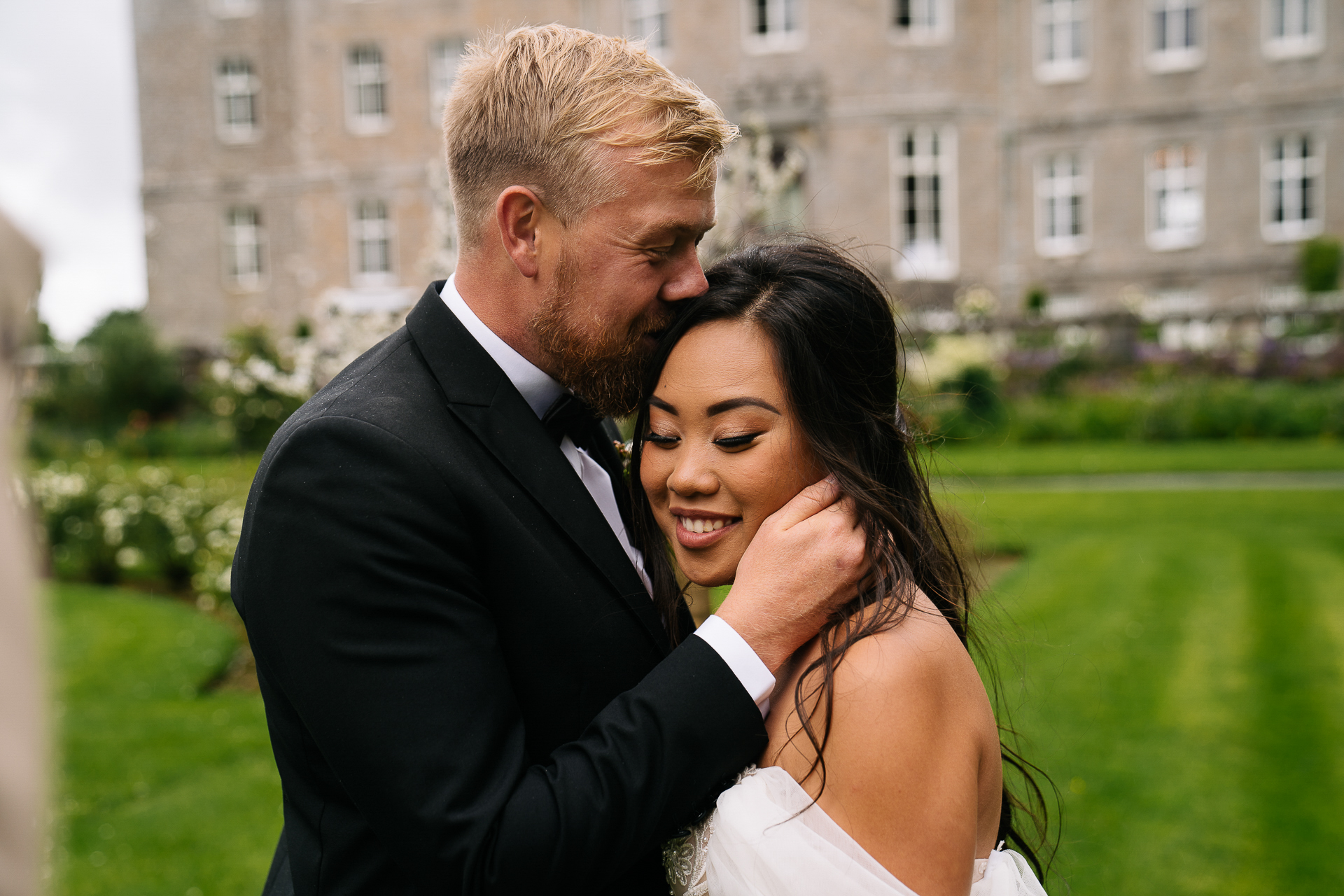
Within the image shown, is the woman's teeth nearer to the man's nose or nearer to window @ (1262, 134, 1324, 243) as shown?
the man's nose

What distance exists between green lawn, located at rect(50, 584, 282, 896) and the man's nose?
3.73 meters

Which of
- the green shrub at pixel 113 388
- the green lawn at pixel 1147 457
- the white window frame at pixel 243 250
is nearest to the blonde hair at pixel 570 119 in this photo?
the green lawn at pixel 1147 457

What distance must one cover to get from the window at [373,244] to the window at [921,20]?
14.5 meters

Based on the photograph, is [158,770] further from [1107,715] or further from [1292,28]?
[1292,28]

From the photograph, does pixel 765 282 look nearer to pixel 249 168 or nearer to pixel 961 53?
pixel 961 53

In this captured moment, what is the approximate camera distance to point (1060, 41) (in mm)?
25828

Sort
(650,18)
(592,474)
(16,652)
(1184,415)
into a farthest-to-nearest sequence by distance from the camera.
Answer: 1. (650,18)
2. (1184,415)
3. (592,474)
4. (16,652)

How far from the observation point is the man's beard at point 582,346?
2.13 metres

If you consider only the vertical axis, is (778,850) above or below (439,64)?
below

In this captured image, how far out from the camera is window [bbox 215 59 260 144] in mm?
31203

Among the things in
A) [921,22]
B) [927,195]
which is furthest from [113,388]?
[921,22]

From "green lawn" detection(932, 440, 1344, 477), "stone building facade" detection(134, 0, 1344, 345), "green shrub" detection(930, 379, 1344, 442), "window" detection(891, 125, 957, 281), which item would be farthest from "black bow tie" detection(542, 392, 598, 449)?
"window" detection(891, 125, 957, 281)

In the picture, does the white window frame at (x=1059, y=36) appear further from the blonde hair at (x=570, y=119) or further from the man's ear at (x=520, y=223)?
the man's ear at (x=520, y=223)

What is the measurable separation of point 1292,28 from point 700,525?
28523mm
